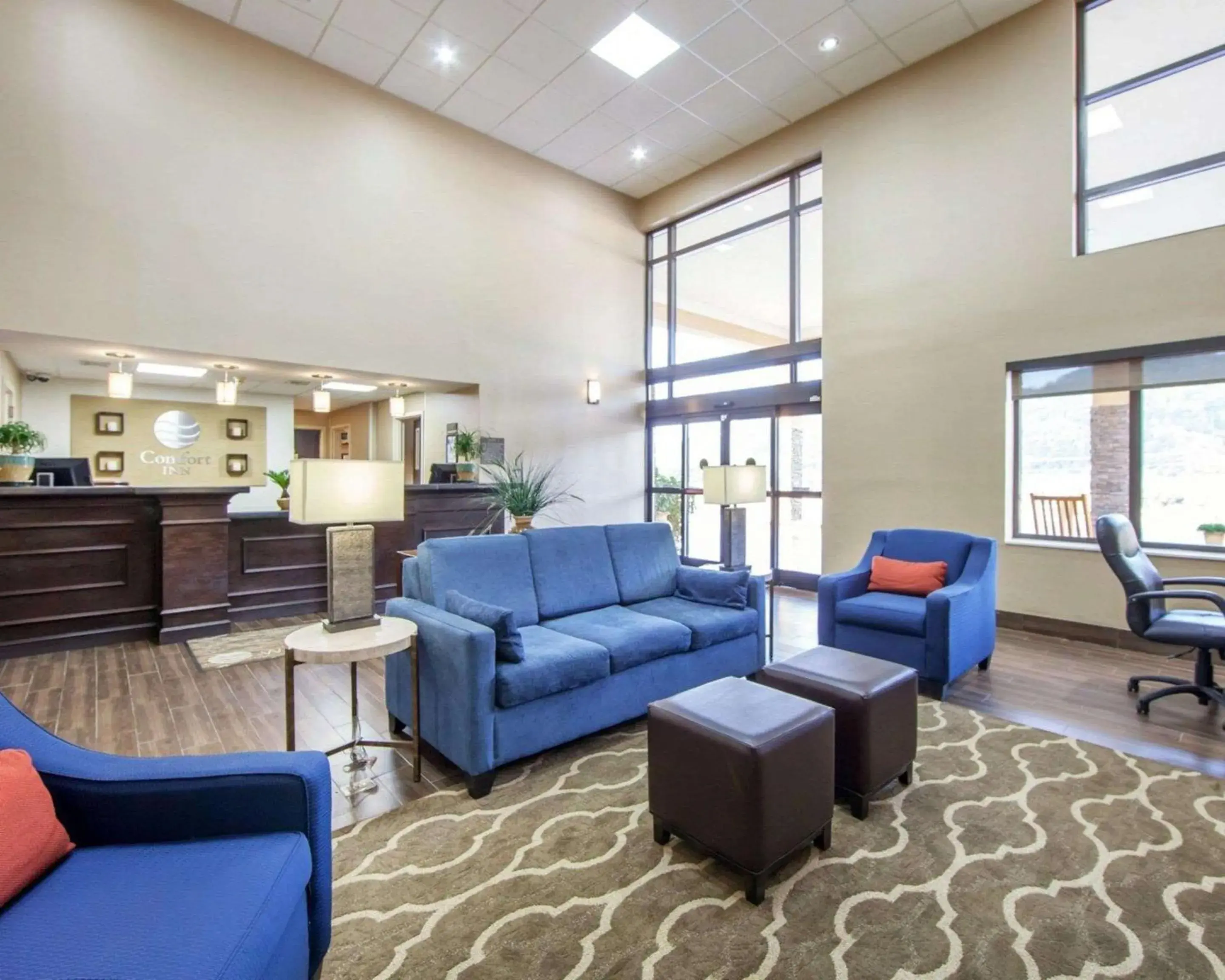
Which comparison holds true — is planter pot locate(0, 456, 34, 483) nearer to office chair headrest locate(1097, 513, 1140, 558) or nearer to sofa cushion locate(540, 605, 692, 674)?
sofa cushion locate(540, 605, 692, 674)

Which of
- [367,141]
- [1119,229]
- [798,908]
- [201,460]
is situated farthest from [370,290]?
[1119,229]

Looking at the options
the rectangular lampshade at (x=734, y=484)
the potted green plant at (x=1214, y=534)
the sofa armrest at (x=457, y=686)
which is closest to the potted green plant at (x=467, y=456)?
the rectangular lampshade at (x=734, y=484)

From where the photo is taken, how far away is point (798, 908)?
1.81 meters

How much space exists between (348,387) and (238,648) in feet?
12.0

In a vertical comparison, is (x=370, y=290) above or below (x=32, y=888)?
above

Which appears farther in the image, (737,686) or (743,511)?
(743,511)

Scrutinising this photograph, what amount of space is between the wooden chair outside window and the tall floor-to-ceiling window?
201 cm

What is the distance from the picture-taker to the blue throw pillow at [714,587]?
361 centimetres

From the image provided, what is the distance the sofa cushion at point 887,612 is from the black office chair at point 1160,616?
102 centimetres

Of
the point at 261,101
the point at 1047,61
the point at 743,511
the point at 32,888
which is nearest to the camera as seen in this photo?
the point at 32,888

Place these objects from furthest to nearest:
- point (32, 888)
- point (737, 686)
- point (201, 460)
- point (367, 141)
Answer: point (201, 460), point (367, 141), point (737, 686), point (32, 888)

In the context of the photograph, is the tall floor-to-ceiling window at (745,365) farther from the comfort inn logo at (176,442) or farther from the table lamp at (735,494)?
the comfort inn logo at (176,442)

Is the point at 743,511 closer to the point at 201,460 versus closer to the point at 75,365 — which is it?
the point at 75,365

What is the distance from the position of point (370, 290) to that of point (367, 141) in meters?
1.44
